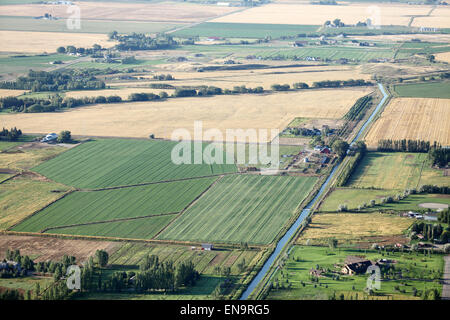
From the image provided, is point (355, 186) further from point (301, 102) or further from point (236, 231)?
point (301, 102)

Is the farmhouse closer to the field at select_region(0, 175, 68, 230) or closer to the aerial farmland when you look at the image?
the aerial farmland

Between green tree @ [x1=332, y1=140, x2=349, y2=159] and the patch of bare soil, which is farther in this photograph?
green tree @ [x1=332, y1=140, x2=349, y2=159]

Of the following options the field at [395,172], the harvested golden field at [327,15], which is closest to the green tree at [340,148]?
the field at [395,172]

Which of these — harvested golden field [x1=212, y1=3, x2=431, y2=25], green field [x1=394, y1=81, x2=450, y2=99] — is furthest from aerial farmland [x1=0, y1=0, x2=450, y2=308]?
harvested golden field [x1=212, y1=3, x2=431, y2=25]

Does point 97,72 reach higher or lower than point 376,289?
higher

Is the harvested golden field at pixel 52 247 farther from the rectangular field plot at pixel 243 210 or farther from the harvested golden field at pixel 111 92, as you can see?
the harvested golden field at pixel 111 92

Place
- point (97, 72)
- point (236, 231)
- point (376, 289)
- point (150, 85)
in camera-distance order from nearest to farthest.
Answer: point (376, 289), point (236, 231), point (150, 85), point (97, 72)

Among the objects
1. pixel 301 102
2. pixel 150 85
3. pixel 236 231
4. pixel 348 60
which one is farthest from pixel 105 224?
pixel 348 60
